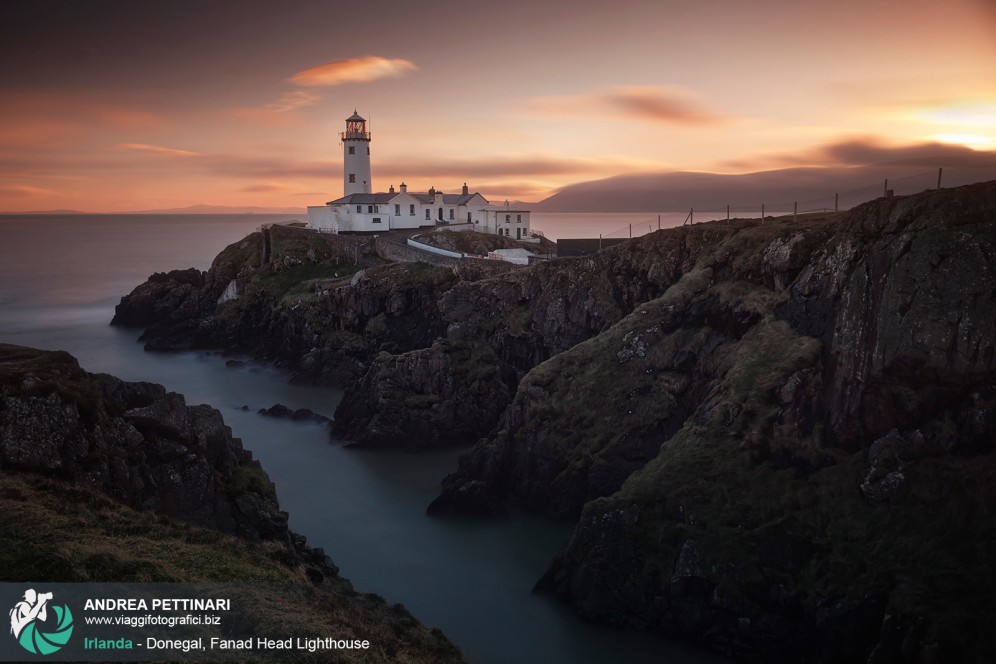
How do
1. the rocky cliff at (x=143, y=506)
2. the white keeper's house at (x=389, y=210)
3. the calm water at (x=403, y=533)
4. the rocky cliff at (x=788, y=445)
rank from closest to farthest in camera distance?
1. the rocky cliff at (x=143, y=506)
2. the rocky cliff at (x=788, y=445)
3. the calm water at (x=403, y=533)
4. the white keeper's house at (x=389, y=210)

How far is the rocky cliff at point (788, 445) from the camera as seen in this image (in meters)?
20.3

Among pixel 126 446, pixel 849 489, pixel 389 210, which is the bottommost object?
pixel 849 489

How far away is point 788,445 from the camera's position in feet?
80.9

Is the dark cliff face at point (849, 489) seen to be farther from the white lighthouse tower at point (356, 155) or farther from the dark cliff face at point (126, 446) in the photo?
the white lighthouse tower at point (356, 155)

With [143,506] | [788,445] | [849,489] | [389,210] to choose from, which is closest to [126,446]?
[143,506]

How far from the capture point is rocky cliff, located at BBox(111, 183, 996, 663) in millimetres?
20312

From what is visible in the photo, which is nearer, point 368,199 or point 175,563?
point 175,563

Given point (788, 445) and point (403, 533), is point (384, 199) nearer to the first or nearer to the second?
point (403, 533)

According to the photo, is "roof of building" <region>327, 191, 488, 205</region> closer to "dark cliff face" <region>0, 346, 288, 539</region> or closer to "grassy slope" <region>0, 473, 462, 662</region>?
"dark cliff face" <region>0, 346, 288, 539</region>

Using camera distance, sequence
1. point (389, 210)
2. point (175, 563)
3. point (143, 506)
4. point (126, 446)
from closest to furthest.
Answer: point (175, 563), point (143, 506), point (126, 446), point (389, 210)

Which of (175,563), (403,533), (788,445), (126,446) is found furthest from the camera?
(403,533)

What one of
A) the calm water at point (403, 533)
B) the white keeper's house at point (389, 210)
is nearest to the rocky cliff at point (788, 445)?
the calm water at point (403, 533)

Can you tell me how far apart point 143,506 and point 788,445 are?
2054 centimetres

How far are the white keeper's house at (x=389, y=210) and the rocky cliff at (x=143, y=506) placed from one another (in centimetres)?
5326
